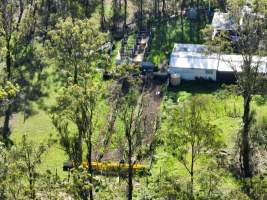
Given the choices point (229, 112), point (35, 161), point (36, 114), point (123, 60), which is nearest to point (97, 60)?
point (123, 60)

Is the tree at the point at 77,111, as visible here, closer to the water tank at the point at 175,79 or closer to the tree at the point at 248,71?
the tree at the point at 248,71

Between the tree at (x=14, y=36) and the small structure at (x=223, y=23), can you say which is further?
the tree at (x=14, y=36)

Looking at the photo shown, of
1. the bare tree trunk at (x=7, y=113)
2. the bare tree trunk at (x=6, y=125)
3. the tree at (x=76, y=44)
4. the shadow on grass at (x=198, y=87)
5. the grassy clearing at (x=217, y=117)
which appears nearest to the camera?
the grassy clearing at (x=217, y=117)

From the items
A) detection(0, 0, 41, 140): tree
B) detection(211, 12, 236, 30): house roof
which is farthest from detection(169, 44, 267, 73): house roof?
detection(0, 0, 41, 140): tree

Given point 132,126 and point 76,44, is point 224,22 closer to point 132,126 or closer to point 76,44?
point 76,44

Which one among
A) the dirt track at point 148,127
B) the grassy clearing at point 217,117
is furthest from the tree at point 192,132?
the dirt track at point 148,127

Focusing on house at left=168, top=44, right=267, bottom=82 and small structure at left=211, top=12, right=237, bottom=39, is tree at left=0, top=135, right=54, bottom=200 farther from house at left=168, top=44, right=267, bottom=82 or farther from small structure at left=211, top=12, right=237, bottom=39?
house at left=168, top=44, right=267, bottom=82

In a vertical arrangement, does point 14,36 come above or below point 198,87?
above

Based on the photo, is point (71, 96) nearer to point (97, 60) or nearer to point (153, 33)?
point (97, 60)

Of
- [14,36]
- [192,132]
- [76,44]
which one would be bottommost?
[192,132]

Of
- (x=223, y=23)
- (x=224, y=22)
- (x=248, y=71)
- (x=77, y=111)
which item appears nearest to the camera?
(x=77, y=111)

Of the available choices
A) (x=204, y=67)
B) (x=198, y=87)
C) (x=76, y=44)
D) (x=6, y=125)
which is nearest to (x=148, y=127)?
(x=198, y=87)
